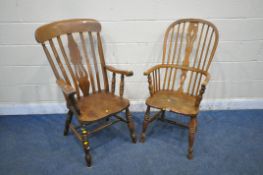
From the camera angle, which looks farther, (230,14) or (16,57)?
(16,57)

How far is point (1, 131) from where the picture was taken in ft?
6.94

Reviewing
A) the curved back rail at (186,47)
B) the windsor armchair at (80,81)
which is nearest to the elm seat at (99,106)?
the windsor armchair at (80,81)

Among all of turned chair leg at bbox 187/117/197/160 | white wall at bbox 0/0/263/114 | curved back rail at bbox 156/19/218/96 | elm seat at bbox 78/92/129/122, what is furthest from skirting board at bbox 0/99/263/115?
turned chair leg at bbox 187/117/197/160

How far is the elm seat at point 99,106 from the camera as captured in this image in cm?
160

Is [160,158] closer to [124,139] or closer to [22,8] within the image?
[124,139]

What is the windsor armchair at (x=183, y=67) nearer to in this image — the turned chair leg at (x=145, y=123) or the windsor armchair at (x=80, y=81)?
the turned chair leg at (x=145, y=123)

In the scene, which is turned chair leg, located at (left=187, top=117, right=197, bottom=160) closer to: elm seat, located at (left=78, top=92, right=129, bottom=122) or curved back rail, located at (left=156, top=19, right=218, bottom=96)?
curved back rail, located at (left=156, top=19, right=218, bottom=96)

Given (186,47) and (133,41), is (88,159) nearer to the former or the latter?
(133,41)

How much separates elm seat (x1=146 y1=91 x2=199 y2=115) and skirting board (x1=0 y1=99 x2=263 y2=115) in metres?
0.52

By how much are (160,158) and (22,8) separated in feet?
5.94

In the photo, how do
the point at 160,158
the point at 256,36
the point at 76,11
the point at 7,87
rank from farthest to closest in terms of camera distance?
1. the point at 7,87
2. the point at 256,36
3. the point at 76,11
4. the point at 160,158

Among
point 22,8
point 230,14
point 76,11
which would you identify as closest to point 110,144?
point 76,11

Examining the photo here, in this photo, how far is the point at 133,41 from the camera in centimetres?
203

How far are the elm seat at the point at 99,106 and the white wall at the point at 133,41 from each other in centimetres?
45
